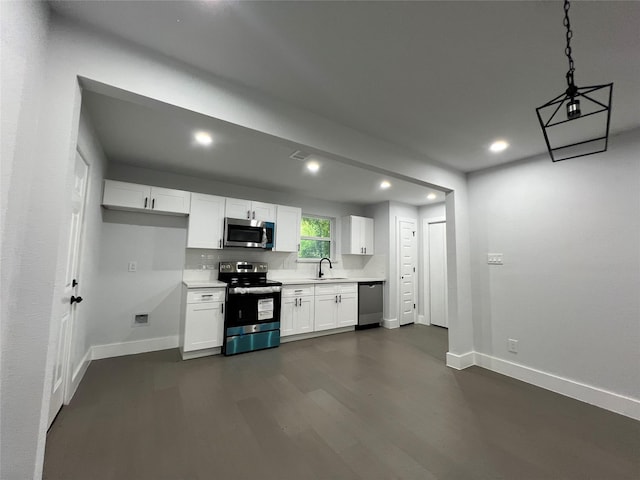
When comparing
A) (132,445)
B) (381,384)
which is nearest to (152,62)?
(132,445)

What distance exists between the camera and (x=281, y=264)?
4.55m

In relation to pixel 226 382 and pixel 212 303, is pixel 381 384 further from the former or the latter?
pixel 212 303

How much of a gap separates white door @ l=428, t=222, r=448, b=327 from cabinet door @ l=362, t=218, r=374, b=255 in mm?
1184

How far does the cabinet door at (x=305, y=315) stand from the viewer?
13.1ft

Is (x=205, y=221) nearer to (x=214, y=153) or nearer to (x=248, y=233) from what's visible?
(x=248, y=233)

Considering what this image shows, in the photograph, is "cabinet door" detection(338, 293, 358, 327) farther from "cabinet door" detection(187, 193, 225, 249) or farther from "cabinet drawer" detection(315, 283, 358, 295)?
"cabinet door" detection(187, 193, 225, 249)

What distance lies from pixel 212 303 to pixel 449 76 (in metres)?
3.30

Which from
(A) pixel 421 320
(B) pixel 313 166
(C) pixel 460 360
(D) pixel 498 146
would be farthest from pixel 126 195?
(A) pixel 421 320

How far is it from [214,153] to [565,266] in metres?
3.82

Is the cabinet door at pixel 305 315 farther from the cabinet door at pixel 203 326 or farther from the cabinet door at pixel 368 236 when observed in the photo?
the cabinet door at pixel 368 236

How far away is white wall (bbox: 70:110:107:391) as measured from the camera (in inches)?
91.5

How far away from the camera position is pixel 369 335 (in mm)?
4383

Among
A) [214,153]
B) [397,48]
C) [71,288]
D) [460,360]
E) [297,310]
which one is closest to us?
[397,48]

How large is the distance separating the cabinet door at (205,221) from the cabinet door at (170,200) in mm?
84
